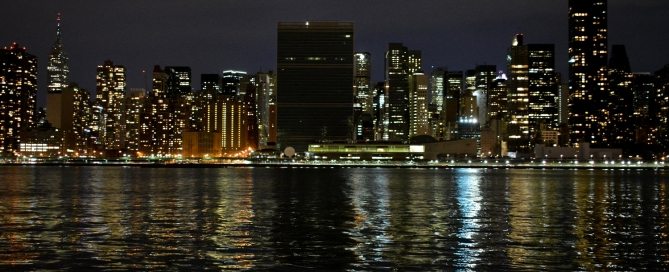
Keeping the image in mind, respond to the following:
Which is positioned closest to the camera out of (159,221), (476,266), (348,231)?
(476,266)

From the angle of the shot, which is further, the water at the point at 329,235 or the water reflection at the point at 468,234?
the water reflection at the point at 468,234

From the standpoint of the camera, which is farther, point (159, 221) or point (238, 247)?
point (159, 221)

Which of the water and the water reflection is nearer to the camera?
the water

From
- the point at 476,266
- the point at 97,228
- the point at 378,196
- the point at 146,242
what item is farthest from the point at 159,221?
the point at 378,196

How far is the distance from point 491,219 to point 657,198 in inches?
1567

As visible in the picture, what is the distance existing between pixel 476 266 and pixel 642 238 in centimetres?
1613

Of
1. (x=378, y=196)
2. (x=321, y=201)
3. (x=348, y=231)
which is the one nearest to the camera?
(x=348, y=231)

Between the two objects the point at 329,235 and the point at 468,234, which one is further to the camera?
the point at 468,234

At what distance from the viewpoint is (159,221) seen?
56531mm

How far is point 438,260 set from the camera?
38.3 meters

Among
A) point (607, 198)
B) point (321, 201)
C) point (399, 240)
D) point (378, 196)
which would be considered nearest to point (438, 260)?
point (399, 240)

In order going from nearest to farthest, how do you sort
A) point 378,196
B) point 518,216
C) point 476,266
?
point 476,266
point 518,216
point 378,196

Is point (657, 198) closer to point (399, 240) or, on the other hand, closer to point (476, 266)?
point (399, 240)

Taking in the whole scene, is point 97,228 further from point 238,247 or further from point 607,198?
point 607,198
